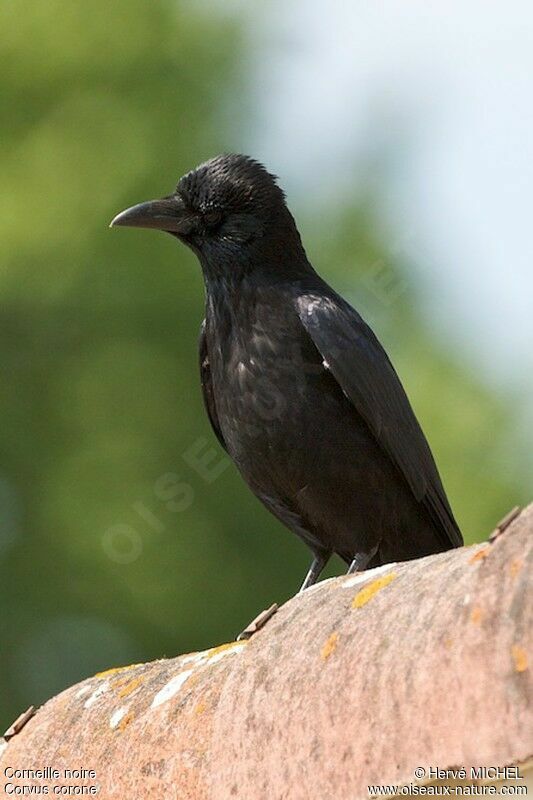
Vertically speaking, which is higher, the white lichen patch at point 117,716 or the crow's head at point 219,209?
the crow's head at point 219,209

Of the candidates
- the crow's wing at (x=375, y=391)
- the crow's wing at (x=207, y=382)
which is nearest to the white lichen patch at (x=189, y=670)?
the crow's wing at (x=375, y=391)

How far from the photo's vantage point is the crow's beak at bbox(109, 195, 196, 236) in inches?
221

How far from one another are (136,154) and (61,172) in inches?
28.7

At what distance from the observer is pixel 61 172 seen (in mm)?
12945

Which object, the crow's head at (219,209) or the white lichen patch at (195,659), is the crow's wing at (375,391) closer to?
the crow's head at (219,209)

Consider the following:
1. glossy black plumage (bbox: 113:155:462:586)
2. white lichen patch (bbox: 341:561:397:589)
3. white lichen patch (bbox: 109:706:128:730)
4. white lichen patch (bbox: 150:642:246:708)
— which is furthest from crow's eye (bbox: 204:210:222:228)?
white lichen patch (bbox: 341:561:397:589)

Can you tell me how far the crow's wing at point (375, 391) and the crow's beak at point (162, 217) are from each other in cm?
75

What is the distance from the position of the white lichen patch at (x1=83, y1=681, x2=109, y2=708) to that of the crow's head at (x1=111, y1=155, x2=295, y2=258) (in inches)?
81.4

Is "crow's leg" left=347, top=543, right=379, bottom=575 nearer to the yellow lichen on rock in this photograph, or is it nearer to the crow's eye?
the crow's eye

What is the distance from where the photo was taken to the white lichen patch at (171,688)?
11.5 feet

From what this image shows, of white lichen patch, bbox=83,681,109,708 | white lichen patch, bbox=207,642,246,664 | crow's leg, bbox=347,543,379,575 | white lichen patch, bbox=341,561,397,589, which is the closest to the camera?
white lichen patch, bbox=341,561,397,589

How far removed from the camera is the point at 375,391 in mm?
5043

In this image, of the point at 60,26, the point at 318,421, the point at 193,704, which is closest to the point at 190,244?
the point at 318,421

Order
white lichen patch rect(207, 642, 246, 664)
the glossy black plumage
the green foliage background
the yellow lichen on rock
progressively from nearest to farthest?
the yellow lichen on rock < white lichen patch rect(207, 642, 246, 664) < the glossy black plumage < the green foliage background
